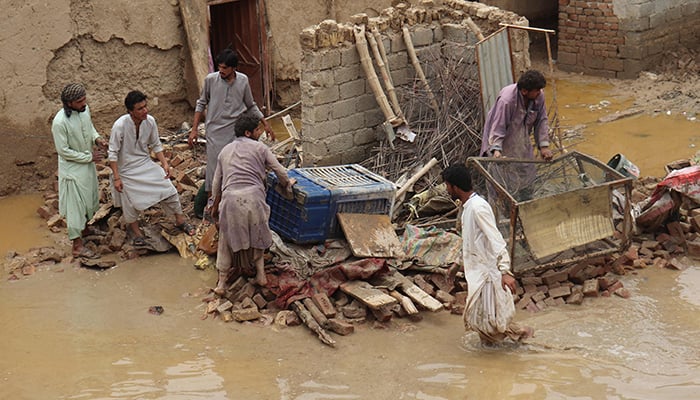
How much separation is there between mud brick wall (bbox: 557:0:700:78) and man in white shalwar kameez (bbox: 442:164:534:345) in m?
8.44

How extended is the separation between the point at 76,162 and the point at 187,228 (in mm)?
1177

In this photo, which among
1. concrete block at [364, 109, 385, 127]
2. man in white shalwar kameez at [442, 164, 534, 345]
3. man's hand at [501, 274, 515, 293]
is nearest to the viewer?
man in white shalwar kameez at [442, 164, 534, 345]

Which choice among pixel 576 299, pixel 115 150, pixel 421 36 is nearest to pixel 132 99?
pixel 115 150

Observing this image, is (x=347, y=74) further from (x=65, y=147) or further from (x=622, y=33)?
(x=622, y=33)

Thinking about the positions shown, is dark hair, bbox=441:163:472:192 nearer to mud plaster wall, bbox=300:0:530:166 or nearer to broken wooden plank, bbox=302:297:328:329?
broken wooden plank, bbox=302:297:328:329

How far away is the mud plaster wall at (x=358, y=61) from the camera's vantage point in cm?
Result: 908

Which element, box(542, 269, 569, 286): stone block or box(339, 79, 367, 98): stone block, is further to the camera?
box(339, 79, 367, 98): stone block

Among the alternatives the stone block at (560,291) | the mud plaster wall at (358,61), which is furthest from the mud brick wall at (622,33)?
the stone block at (560,291)

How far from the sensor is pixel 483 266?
264 inches

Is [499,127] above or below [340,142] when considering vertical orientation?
above

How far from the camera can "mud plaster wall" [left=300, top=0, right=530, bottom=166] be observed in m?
9.08

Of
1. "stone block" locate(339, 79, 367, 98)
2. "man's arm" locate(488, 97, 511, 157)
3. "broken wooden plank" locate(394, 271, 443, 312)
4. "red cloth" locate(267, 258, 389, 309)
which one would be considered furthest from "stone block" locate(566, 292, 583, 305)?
"stone block" locate(339, 79, 367, 98)

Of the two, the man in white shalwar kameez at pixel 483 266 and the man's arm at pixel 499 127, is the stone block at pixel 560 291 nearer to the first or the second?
the man in white shalwar kameez at pixel 483 266

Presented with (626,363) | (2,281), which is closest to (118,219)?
(2,281)
